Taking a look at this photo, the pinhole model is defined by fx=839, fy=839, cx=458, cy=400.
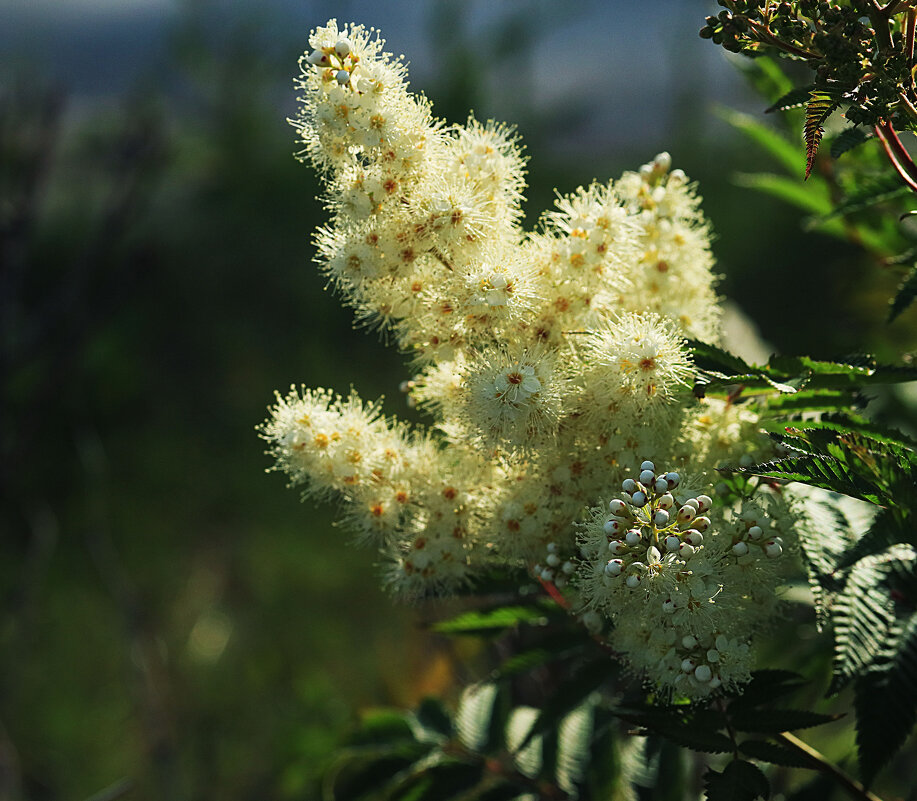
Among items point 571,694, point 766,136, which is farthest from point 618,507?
point 766,136

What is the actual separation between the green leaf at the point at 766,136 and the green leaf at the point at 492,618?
27.0 inches

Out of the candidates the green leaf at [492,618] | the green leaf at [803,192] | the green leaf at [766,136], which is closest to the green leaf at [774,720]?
the green leaf at [492,618]

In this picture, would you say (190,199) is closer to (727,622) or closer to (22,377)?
(22,377)

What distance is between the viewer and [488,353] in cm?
79

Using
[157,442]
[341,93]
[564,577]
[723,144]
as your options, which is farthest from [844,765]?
[723,144]

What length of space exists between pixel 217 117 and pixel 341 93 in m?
4.98

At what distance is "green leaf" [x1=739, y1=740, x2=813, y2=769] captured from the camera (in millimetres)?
715

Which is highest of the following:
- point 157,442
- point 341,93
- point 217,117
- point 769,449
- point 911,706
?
point 217,117

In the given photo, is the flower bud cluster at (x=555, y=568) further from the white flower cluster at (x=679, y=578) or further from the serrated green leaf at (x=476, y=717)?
the serrated green leaf at (x=476, y=717)

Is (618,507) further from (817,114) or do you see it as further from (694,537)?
(817,114)

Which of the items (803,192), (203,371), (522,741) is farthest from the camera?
(203,371)

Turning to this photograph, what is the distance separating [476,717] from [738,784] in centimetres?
48

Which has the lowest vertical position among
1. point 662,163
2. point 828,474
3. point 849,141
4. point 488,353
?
point 828,474

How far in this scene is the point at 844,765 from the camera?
3.45ft
